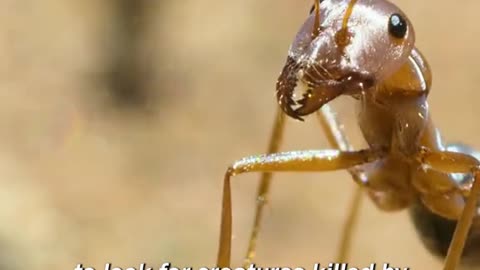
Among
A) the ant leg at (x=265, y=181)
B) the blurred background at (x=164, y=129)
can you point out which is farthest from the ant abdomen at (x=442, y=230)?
the blurred background at (x=164, y=129)

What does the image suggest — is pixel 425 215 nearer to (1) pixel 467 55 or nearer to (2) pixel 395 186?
(2) pixel 395 186

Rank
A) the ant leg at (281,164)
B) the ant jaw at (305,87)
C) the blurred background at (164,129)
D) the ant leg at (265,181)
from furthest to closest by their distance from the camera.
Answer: the blurred background at (164,129)
the ant leg at (265,181)
the ant leg at (281,164)
the ant jaw at (305,87)

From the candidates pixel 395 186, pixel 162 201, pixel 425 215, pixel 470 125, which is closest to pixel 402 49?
pixel 395 186

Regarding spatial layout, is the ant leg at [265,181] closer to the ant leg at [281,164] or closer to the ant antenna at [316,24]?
the ant leg at [281,164]

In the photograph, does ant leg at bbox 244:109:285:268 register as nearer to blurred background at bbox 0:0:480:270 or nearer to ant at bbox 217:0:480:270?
ant at bbox 217:0:480:270

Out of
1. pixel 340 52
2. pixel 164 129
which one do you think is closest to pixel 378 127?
pixel 340 52

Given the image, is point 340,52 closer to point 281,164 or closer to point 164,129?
point 281,164

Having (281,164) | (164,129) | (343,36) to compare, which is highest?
(164,129)
